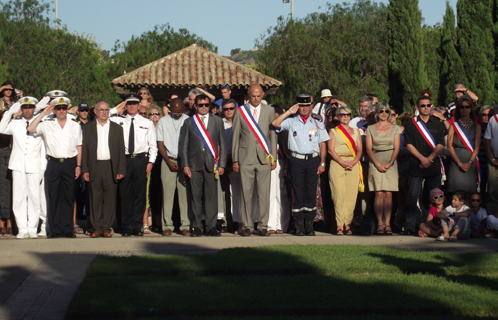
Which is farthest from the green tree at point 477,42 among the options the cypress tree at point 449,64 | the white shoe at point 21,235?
the white shoe at point 21,235

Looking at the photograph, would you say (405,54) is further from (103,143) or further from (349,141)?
(103,143)

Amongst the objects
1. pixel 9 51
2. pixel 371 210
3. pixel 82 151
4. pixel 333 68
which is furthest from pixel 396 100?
pixel 9 51

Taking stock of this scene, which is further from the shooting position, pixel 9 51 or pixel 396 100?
pixel 9 51

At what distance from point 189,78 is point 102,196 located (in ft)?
56.6

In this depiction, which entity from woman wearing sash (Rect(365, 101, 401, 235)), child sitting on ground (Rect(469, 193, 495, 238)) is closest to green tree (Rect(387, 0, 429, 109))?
woman wearing sash (Rect(365, 101, 401, 235))

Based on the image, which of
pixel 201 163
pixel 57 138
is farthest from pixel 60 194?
pixel 201 163

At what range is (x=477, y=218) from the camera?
34.8ft

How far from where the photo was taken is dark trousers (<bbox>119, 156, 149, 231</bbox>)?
35.8 feet

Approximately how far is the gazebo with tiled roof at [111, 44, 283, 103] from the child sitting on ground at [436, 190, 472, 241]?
55.0ft

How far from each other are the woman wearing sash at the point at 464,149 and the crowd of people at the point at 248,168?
17mm

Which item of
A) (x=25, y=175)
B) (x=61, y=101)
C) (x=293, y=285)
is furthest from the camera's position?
(x=61, y=101)

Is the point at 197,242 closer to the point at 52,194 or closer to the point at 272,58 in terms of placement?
the point at 52,194

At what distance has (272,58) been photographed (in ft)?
141

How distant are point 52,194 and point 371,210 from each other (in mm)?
5520
